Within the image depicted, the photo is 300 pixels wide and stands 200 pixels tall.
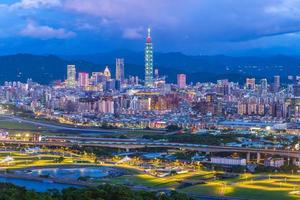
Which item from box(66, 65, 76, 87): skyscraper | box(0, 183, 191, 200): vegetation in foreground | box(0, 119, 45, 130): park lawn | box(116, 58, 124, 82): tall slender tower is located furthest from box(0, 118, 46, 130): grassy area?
box(116, 58, 124, 82): tall slender tower

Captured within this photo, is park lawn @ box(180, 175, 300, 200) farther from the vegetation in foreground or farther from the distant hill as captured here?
the distant hill

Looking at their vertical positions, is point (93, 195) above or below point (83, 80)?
below

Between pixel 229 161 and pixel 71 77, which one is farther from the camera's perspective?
pixel 71 77

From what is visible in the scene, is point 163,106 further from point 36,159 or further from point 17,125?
point 36,159

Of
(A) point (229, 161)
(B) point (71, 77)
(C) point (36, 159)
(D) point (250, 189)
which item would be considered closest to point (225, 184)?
(D) point (250, 189)

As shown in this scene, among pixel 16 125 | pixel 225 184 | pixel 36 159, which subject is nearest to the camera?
pixel 225 184

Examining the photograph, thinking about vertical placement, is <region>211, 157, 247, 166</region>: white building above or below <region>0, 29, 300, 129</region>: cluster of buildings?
below

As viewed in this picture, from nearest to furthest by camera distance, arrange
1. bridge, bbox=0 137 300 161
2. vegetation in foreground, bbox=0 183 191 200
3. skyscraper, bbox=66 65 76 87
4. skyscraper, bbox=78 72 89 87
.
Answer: vegetation in foreground, bbox=0 183 191 200 → bridge, bbox=0 137 300 161 → skyscraper, bbox=78 72 89 87 → skyscraper, bbox=66 65 76 87

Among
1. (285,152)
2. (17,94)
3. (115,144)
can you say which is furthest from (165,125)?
(17,94)

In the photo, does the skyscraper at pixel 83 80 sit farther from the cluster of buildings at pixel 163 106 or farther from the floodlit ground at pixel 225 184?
the floodlit ground at pixel 225 184

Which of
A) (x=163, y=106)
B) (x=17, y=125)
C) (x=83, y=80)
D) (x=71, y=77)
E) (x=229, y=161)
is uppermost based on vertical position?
(x=71, y=77)
